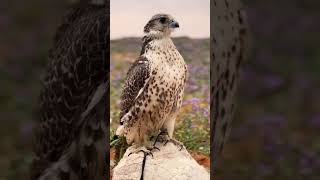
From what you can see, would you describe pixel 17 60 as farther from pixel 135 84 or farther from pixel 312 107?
pixel 312 107

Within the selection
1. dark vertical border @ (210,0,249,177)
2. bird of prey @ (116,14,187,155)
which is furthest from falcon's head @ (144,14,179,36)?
dark vertical border @ (210,0,249,177)

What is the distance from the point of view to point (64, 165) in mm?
1888

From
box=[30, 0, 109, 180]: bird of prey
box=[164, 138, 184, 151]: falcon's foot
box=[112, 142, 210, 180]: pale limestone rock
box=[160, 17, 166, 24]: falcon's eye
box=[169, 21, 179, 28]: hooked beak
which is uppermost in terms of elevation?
box=[160, 17, 166, 24]: falcon's eye

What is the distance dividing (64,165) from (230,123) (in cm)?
45

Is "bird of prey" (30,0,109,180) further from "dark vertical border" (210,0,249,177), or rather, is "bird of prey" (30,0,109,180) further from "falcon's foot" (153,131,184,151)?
"dark vertical border" (210,0,249,177)

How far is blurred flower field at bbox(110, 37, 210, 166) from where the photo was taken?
1.97 meters

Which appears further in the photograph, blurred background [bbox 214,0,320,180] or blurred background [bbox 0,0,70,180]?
blurred background [bbox 214,0,320,180]

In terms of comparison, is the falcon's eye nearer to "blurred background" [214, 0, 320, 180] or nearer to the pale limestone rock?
"blurred background" [214, 0, 320, 180]

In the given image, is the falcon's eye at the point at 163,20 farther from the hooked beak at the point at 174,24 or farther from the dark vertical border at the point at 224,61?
the dark vertical border at the point at 224,61

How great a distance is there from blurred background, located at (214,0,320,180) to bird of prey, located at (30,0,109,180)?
36cm

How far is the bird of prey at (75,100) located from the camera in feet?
6.11

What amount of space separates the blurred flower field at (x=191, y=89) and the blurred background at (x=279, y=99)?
0.08 metres

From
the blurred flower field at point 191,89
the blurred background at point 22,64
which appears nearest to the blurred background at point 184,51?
the blurred flower field at point 191,89

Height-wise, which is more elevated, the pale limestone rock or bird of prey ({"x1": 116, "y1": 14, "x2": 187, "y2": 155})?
bird of prey ({"x1": 116, "y1": 14, "x2": 187, "y2": 155})
